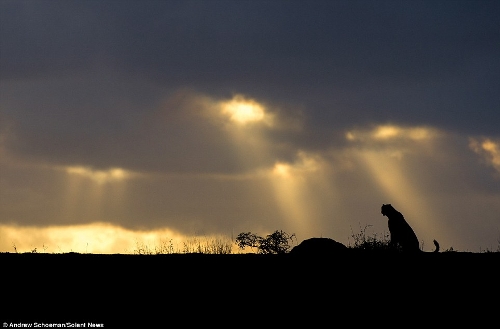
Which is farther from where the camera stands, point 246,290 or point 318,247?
point 318,247

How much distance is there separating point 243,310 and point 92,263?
4.50 metres

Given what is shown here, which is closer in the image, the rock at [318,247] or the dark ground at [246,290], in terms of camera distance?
the dark ground at [246,290]

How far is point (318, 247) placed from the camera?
18.6m

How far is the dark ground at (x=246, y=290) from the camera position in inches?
576

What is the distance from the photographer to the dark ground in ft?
48.0

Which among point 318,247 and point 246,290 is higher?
point 318,247

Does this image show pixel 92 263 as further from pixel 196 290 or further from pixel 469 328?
pixel 469 328

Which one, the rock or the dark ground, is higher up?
the rock

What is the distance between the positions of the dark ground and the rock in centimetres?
40

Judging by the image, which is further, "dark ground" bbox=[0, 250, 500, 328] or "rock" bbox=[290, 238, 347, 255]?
"rock" bbox=[290, 238, 347, 255]

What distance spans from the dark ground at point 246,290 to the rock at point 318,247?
40 centimetres

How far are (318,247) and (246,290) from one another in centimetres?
338

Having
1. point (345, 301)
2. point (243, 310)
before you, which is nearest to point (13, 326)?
point (243, 310)

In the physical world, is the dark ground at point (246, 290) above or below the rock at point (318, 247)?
below
